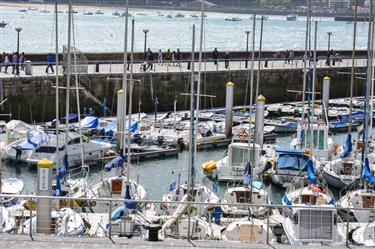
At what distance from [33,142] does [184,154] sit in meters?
6.87

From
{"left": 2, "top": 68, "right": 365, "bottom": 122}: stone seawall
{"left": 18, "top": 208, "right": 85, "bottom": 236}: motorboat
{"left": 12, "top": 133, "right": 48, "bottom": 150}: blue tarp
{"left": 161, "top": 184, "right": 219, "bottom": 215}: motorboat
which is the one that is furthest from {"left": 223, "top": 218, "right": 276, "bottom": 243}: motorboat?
{"left": 2, "top": 68, "right": 365, "bottom": 122}: stone seawall

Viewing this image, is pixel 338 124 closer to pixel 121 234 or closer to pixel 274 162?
pixel 274 162

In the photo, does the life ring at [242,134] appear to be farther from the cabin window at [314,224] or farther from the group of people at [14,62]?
the cabin window at [314,224]

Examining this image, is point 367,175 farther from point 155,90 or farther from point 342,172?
point 155,90

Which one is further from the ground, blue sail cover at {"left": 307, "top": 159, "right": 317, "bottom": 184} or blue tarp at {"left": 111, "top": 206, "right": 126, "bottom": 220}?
blue sail cover at {"left": 307, "top": 159, "right": 317, "bottom": 184}

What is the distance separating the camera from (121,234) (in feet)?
74.5

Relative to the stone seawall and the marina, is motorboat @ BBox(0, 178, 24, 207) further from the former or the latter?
the stone seawall

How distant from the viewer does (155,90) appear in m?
50.6

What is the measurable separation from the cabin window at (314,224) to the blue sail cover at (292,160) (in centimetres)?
1234

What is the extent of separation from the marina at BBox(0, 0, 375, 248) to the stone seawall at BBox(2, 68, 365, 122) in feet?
0.22

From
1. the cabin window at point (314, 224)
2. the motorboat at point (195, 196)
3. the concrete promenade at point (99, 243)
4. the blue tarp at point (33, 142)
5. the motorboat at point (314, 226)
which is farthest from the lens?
the blue tarp at point (33, 142)

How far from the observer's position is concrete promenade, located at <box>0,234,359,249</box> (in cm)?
1875

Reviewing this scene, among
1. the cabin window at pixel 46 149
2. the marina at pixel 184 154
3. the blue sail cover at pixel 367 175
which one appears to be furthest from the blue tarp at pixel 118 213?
the cabin window at pixel 46 149

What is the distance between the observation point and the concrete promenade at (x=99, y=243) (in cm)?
1875
